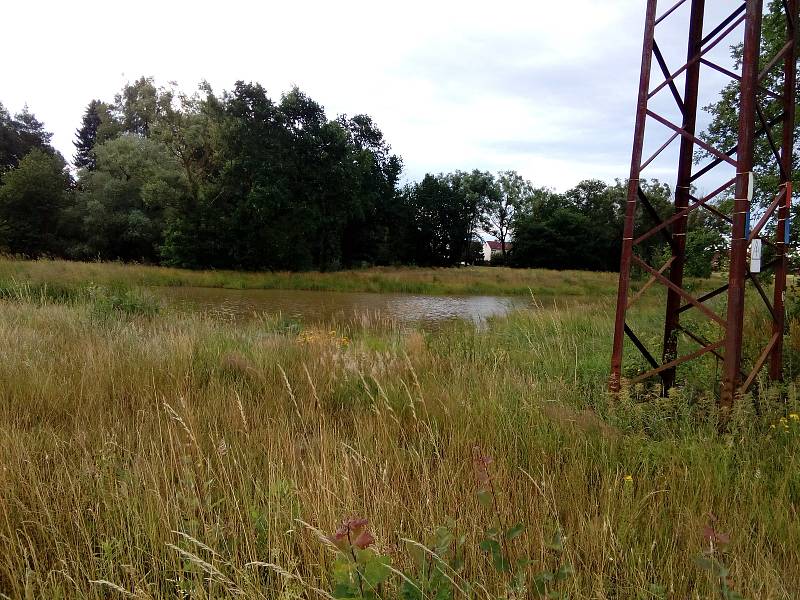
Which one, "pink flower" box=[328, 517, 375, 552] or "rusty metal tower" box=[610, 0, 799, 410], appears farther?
"rusty metal tower" box=[610, 0, 799, 410]

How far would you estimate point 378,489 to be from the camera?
6.16 ft

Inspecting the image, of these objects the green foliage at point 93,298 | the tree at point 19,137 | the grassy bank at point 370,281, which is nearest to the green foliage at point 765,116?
the green foliage at point 93,298

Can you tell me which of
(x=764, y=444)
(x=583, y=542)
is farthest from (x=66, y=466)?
(x=764, y=444)

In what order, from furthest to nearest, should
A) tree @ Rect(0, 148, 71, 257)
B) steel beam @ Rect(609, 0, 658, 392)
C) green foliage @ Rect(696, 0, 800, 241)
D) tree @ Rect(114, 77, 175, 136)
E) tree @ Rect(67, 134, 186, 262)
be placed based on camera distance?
1. tree @ Rect(114, 77, 175, 136)
2. tree @ Rect(0, 148, 71, 257)
3. tree @ Rect(67, 134, 186, 262)
4. green foliage @ Rect(696, 0, 800, 241)
5. steel beam @ Rect(609, 0, 658, 392)

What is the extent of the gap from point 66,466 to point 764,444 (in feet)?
11.4

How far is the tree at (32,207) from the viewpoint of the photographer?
30562mm

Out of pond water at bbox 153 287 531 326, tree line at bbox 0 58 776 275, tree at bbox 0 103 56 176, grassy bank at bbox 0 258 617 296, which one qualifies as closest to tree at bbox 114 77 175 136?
tree line at bbox 0 58 776 275

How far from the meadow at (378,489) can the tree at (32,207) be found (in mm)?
34317

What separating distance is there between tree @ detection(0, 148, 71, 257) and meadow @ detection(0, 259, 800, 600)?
3432 cm

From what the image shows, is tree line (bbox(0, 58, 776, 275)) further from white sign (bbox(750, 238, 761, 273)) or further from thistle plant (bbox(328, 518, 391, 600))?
thistle plant (bbox(328, 518, 391, 600))

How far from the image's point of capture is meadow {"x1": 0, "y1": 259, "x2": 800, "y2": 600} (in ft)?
4.75

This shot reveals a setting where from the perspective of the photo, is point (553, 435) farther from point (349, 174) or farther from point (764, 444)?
point (349, 174)

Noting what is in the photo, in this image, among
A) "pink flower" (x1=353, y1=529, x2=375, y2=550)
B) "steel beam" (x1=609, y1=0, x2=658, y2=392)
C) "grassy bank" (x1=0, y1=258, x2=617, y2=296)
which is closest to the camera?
"pink flower" (x1=353, y1=529, x2=375, y2=550)

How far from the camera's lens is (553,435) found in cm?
253
